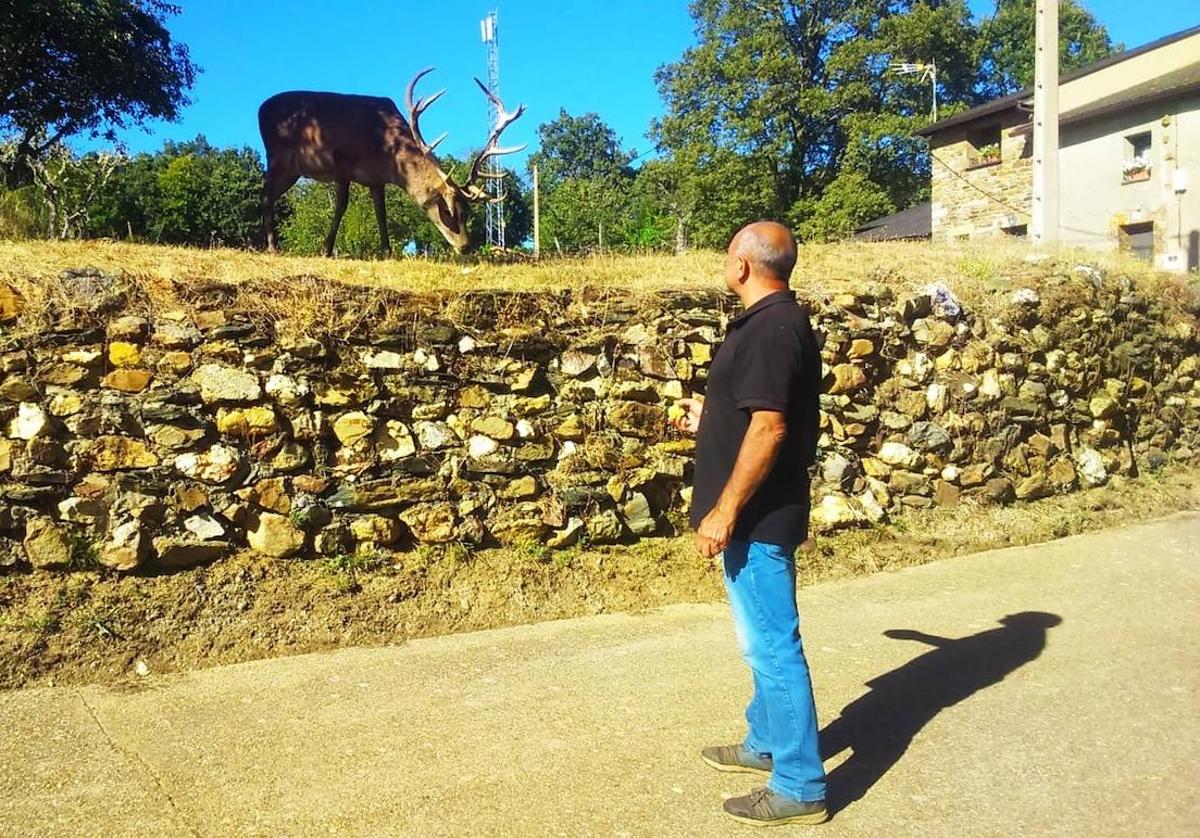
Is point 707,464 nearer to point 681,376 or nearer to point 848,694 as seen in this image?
point 848,694

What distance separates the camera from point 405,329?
547 cm

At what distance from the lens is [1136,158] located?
25969 mm

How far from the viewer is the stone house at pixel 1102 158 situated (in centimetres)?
2425

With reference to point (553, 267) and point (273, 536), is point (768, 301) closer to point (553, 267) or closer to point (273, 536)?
point (273, 536)

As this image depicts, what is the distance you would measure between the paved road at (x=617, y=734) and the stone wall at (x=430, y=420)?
0.80 m

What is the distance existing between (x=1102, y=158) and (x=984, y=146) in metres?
4.46

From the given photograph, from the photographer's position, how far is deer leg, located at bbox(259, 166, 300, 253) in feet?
29.5

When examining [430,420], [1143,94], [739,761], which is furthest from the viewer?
[1143,94]

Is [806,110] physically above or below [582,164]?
below

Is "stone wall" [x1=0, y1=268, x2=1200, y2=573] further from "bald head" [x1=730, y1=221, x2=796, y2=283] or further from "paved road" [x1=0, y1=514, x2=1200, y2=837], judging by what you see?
"bald head" [x1=730, y1=221, x2=796, y2=283]

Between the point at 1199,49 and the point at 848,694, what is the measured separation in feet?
101

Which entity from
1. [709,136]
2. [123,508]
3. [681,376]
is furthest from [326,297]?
[709,136]

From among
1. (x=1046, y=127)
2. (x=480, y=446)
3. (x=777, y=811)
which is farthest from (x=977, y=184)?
(x=777, y=811)

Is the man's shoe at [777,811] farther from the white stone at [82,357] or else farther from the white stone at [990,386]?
the white stone at [990,386]
